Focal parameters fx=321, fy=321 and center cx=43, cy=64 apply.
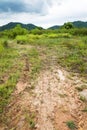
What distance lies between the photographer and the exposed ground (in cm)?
771

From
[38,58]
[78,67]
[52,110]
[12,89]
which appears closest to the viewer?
[52,110]

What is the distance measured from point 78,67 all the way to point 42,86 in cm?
311

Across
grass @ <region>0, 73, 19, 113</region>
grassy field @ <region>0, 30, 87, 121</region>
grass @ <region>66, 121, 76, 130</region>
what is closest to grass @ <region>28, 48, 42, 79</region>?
grassy field @ <region>0, 30, 87, 121</region>

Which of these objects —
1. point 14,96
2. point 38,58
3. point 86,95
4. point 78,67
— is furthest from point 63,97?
point 38,58

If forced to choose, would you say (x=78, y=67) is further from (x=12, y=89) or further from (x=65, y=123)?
(x=65, y=123)

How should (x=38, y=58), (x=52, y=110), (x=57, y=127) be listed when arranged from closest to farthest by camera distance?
(x=57, y=127) → (x=52, y=110) → (x=38, y=58)

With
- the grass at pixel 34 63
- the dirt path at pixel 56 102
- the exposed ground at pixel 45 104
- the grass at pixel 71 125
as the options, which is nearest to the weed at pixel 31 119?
the exposed ground at pixel 45 104

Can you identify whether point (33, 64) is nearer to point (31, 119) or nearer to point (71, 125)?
point (31, 119)

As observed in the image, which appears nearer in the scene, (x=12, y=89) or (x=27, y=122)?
(x=27, y=122)

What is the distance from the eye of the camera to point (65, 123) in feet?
25.2

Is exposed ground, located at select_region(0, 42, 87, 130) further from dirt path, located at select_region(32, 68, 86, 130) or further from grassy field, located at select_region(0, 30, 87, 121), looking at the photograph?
grassy field, located at select_region(0, 30, 87, 121)

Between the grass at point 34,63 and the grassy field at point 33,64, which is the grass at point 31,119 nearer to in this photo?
the grassy field at point 33,64

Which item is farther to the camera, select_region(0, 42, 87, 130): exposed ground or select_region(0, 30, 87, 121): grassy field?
select_region(0, 30, 87, 121): grassy field

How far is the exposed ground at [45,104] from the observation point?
304 inches
